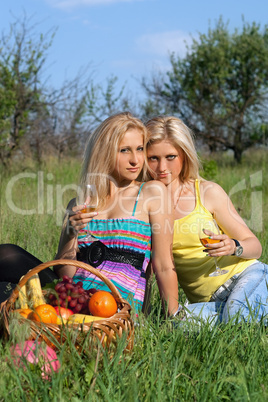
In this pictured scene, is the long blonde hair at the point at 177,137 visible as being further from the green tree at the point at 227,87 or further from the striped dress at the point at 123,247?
the green tree at the point at 227,87

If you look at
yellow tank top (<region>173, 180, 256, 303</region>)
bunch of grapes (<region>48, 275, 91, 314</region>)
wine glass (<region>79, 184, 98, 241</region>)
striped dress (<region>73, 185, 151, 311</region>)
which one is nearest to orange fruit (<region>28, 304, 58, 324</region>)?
bunch of grapes (<region>48, 275, 91, 314</region>)

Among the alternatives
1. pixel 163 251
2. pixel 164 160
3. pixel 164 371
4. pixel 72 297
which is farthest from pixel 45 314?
pixel 164 160

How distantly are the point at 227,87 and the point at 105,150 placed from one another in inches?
665

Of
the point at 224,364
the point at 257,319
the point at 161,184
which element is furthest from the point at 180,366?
the point at 161,184

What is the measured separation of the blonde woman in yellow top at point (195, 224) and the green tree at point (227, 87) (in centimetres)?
1542

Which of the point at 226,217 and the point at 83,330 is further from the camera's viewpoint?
the point at 226,217

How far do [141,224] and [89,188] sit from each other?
43cm

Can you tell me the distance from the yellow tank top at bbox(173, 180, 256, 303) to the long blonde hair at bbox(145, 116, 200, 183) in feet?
0.73

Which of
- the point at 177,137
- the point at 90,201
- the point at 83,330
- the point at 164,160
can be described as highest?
the point at 177,137

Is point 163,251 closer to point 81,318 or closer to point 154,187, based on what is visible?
point 154,187

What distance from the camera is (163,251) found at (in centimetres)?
329

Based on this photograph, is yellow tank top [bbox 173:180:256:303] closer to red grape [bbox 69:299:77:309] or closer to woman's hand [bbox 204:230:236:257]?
woman's hand [bbox 204:230:236:257]

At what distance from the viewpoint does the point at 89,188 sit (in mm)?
3221

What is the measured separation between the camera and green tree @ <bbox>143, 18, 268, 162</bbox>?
742 inches
